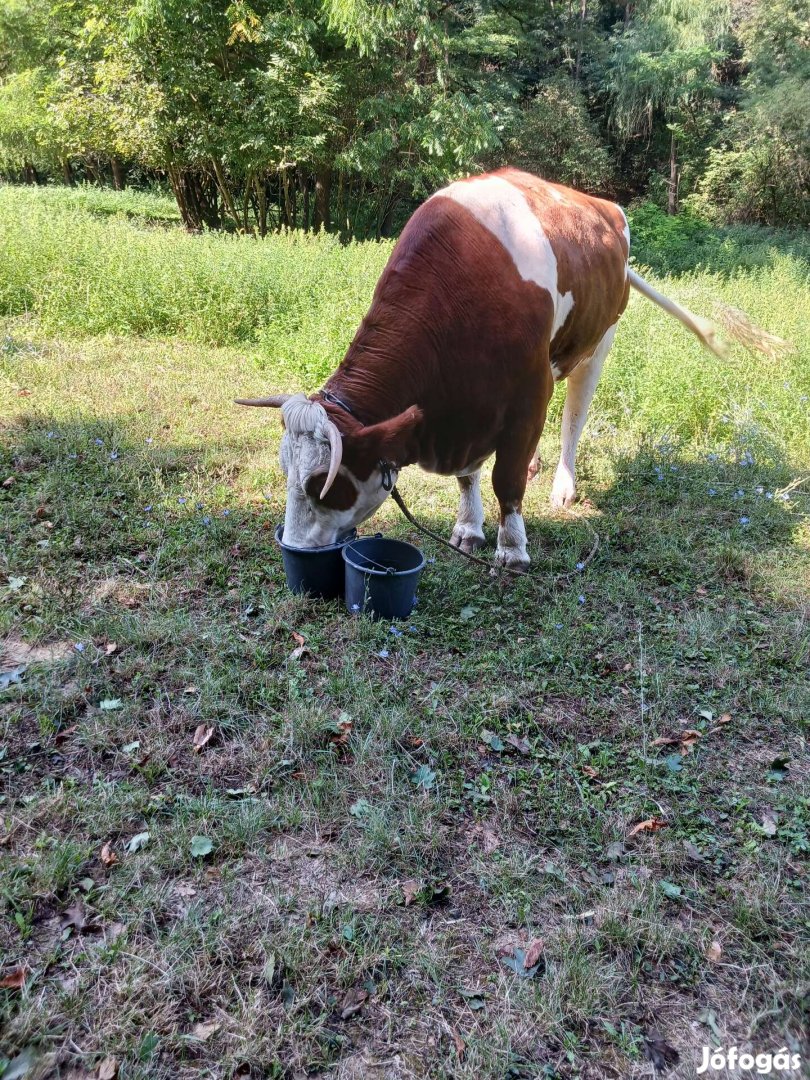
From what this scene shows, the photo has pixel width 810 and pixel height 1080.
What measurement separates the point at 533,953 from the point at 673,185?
29108 mm

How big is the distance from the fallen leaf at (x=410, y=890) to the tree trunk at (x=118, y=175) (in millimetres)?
33066

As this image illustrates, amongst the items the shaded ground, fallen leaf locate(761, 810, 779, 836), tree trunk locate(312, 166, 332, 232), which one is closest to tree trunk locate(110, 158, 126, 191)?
tree trunk locate(312, 166, 332, 232)

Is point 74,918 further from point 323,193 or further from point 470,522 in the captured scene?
point 323,193

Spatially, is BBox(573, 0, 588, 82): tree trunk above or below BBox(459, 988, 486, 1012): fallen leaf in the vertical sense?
above

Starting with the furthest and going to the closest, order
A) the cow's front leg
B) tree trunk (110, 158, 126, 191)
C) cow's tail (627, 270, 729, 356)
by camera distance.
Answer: tree trunk (110, 158, 126, 191), cow's tail (627, 270, 729, 356), the cow's front leg

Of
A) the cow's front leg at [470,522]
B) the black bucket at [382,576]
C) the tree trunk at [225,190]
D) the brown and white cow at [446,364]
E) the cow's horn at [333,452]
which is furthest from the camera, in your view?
the tree trunk at [225,190]

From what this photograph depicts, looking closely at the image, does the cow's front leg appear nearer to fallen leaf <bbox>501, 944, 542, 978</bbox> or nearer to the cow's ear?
the cow's ear

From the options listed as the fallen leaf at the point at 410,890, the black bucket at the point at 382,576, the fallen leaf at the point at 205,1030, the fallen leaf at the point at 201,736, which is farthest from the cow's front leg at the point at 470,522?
the fallen leaf at the point at 205,1030

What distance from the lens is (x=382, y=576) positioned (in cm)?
354

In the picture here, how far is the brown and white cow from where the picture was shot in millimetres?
3385

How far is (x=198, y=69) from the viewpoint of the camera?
15.2m

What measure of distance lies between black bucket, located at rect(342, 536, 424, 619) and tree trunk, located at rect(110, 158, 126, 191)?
31.3 meters

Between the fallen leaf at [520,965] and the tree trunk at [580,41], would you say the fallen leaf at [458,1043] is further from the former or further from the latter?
the tree trunk at [580,41]

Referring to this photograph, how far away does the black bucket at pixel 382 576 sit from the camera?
3.58 m
